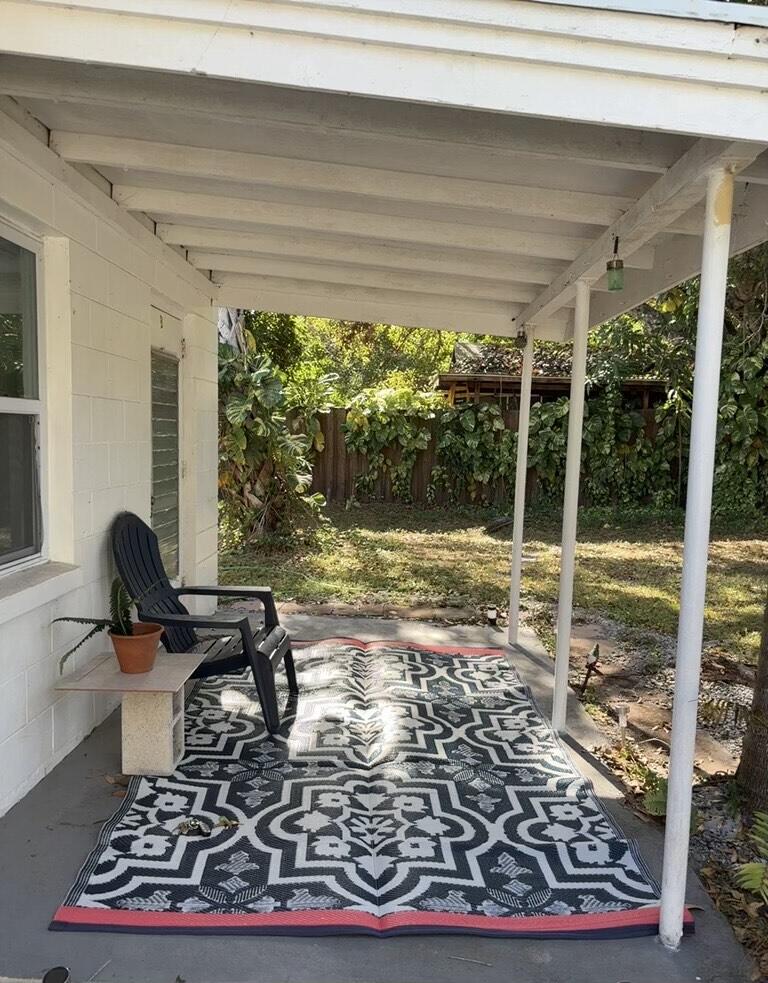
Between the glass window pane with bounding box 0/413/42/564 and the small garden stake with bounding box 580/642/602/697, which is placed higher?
the glass window pane with bounding box 0/413/42/564

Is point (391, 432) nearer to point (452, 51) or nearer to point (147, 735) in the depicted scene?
point (147, 735)

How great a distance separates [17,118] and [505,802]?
3179 millimetres

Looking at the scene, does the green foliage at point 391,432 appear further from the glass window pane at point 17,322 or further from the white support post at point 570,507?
the glass window pane at point 17,322

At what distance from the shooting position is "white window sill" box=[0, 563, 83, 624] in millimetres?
2682

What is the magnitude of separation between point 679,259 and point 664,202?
1.30 m

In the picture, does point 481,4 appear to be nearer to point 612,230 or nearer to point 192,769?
point 612,230

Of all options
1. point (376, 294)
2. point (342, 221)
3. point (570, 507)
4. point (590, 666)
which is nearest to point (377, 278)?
point (376, 294)

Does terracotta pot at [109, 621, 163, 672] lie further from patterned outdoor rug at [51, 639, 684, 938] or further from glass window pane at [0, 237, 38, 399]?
glass window pane at [0, 237, 38, 399]

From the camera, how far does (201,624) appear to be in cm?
338

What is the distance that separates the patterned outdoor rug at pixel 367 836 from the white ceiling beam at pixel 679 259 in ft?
7.73

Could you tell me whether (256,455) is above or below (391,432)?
below

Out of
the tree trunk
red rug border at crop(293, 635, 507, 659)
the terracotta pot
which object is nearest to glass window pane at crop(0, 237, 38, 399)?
the terracotta pot

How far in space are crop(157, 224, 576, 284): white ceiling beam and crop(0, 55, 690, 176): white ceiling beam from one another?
1.61m

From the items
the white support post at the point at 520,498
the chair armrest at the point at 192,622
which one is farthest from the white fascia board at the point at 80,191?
the white support post at the point at 520,498
